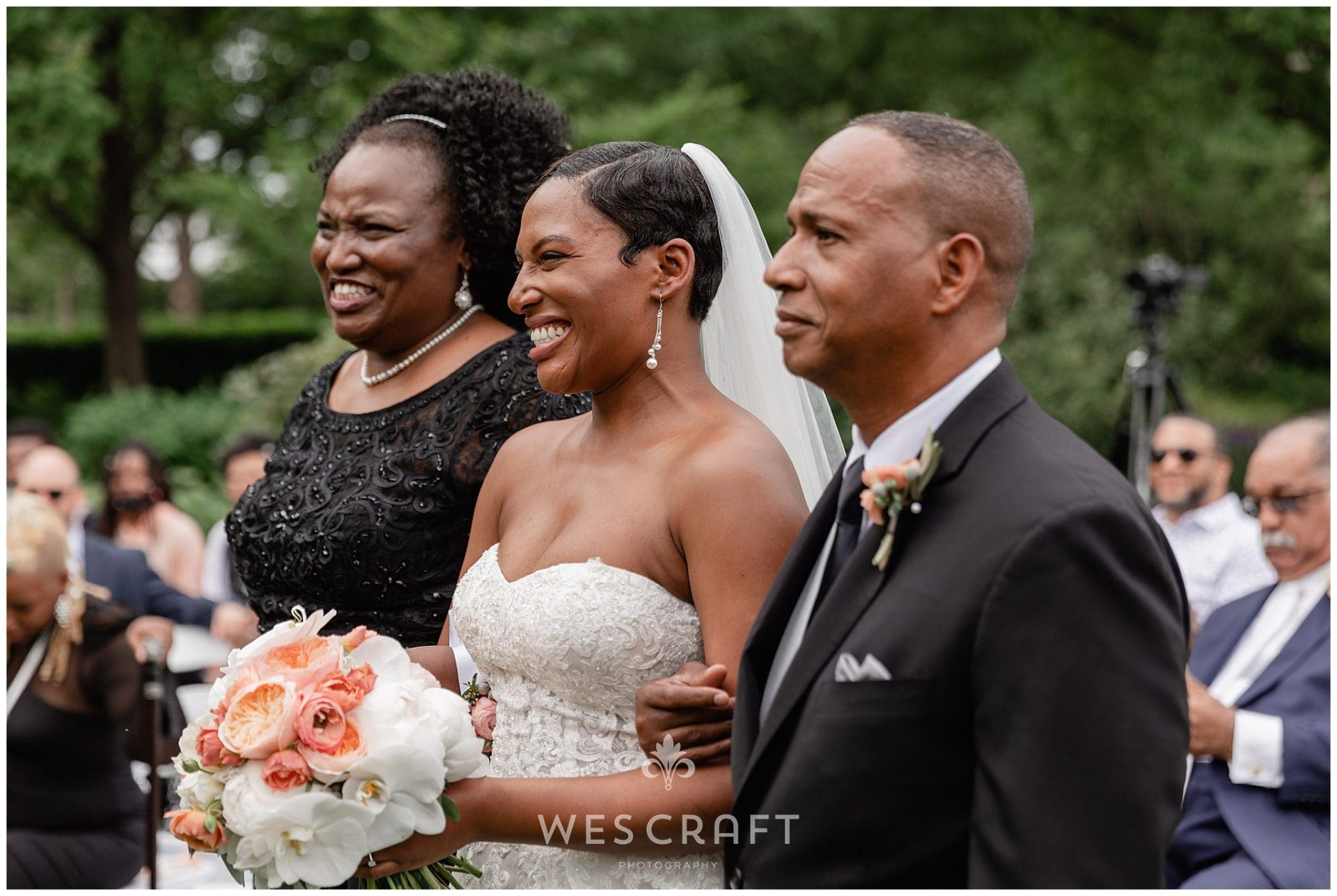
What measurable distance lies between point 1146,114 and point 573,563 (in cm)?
1810

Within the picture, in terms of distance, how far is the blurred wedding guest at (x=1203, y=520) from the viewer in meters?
7.24

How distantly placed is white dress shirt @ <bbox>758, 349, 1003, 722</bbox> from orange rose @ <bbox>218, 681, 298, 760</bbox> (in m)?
0.79

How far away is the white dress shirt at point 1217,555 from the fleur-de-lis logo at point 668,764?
17.5 ft

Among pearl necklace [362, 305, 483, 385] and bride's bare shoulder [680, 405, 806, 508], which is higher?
pearl necklace [362, 305, 483, 385]

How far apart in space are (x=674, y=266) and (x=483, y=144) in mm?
1016

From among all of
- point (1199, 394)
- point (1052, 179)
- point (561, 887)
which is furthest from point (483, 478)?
point (1199, 394)

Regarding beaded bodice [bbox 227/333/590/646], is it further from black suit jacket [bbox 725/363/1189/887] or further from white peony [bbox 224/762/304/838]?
black suit jacket [bbox 725/363/1189/887]

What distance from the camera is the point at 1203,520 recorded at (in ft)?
24.7

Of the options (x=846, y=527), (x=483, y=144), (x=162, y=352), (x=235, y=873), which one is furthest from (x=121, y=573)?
(x=162, y=352)

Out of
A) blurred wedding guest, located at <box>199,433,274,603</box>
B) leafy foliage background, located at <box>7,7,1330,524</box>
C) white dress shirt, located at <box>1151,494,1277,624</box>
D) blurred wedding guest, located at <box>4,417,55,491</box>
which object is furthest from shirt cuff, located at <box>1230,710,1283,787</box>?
leafy foliage background, located at <box>7,7,1330,524</box>

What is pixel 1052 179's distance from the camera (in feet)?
74.2

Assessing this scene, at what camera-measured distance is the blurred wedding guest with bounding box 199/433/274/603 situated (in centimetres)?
857

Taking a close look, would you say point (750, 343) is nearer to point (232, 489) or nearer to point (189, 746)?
point (189, 746)

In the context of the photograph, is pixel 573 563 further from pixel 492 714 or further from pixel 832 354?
pixel 832 354
